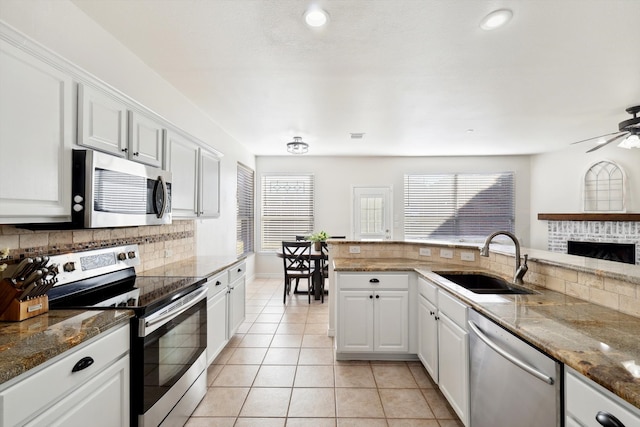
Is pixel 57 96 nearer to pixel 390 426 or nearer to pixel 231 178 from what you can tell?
pixel 390 426

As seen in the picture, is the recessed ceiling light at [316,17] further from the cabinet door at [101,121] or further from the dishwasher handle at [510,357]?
the dishwasher handle at [510,357]

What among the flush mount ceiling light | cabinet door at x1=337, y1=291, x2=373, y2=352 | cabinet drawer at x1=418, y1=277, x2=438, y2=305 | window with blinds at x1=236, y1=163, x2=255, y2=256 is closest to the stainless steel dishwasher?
cabinet drawer at x1=418, y1=277, x2=438, y2=305

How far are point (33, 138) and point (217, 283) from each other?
1.63 meters

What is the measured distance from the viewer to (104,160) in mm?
1542

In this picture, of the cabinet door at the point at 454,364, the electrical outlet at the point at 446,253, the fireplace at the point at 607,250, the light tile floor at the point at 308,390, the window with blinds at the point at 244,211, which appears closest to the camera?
the cabinet door at the point at 454,364

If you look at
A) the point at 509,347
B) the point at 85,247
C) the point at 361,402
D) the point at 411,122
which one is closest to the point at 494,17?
the point at 509,347

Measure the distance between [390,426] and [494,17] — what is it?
8.85ft

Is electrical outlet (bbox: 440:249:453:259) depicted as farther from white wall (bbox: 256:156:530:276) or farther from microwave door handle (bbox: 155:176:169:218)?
white wall (bbox: 256:156:530:276)

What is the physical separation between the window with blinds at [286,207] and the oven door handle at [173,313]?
4093mm

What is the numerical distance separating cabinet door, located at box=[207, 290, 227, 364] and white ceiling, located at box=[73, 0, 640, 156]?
188 cm

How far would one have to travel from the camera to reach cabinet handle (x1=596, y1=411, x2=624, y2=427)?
0.84 m

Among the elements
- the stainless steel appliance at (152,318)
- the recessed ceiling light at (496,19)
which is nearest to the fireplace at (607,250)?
Answer: the recessed ceiling light at (496,19)

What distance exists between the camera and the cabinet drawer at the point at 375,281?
2.62 metres

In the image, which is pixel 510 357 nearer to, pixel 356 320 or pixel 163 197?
pixel 356 320
